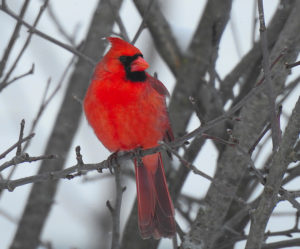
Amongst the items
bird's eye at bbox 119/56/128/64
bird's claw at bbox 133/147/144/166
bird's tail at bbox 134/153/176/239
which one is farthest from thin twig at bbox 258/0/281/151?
bird's eye at bbox 119/56/128/64

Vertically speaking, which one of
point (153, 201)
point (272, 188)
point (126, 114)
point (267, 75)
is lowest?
point (272, 188)

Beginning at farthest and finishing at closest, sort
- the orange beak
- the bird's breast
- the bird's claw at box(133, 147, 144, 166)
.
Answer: the orange beak
the bird's breast
the bird's claw at box(133, 147, 144, 166)

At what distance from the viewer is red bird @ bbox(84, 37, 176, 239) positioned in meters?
2.67

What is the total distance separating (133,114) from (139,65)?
0.28 meters

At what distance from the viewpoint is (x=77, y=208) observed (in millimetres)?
5586

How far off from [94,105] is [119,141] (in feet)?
0.70

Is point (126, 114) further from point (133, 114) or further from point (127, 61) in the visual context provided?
point (127, 61)

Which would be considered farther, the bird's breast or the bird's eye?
the bird's eye

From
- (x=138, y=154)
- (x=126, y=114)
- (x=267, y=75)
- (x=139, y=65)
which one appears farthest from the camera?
(x=139, y=65)

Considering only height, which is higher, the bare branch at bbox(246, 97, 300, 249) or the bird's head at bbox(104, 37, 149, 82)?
the bird's head at bbox(104, 37, 149, 82)

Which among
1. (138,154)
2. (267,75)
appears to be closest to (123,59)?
(138,154)

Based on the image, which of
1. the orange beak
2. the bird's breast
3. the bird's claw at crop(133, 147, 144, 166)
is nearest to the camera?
the bird's claw at crop(133, 147, 144, 166)

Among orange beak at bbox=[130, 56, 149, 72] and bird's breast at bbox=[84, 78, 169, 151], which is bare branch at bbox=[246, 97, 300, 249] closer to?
bird's breast at bbox=[84, 78, 169, 151]

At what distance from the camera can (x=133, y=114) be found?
8.71 feet
